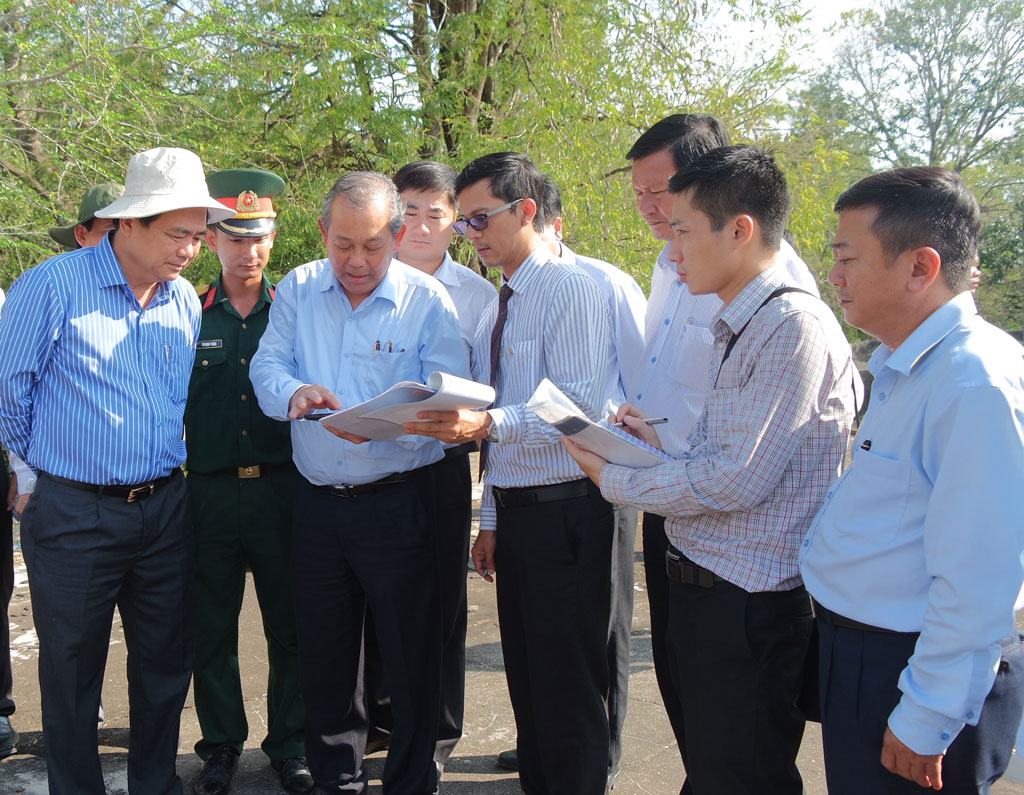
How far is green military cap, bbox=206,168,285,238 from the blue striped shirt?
572 millimetres

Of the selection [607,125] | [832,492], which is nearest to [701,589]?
[832,492]

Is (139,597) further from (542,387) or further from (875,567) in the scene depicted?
(875,567)

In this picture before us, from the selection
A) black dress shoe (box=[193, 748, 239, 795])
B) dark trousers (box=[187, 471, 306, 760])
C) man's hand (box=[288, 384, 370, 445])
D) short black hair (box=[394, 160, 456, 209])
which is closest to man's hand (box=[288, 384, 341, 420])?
man's hand (box=[288, 384, 370, 445])

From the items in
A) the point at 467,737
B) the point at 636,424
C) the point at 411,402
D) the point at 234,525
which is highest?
the point at 411,402

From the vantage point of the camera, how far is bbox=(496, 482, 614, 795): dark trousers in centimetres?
284

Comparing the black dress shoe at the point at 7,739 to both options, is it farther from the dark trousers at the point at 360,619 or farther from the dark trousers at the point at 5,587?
the dark trousers at the point at 360,619

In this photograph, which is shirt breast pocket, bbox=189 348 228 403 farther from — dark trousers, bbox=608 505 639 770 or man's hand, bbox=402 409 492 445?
dark trousers, bbox=608 505 639 770

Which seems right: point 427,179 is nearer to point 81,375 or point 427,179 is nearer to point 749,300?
point 81,375

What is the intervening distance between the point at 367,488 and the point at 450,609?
2.41 ft

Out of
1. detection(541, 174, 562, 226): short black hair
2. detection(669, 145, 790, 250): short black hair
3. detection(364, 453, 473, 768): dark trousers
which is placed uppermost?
detection(541, 174, 562, 226): short black hair

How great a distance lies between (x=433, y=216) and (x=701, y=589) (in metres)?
2.47

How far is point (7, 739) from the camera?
351 cm

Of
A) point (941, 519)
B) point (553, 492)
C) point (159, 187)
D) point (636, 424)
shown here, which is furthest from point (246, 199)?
point (941, 519)

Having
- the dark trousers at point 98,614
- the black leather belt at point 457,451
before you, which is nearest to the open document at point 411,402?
the dark trousers at point 98,614
